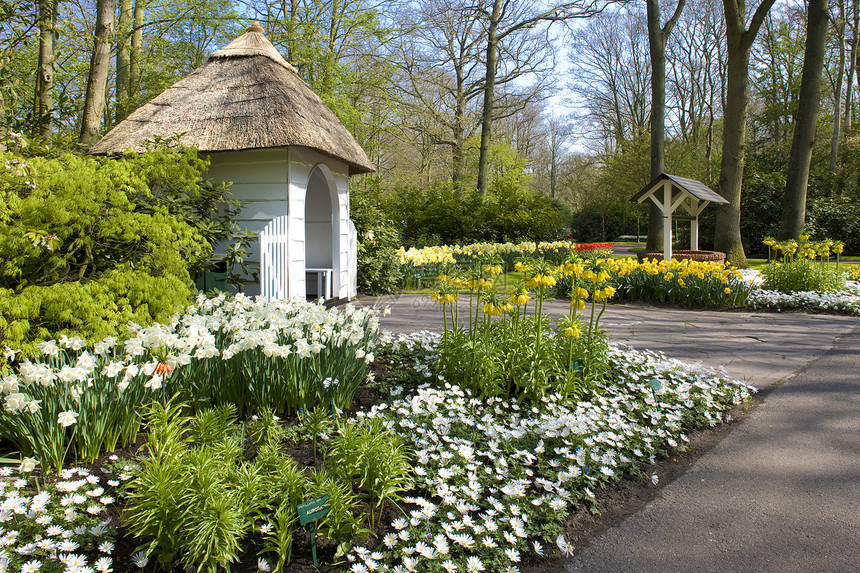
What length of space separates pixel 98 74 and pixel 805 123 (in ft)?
50.8

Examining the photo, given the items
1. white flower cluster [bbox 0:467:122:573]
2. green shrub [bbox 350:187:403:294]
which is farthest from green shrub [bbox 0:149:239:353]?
green shrub [bbox 350:187:403:294]

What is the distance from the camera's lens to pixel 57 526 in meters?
2.11

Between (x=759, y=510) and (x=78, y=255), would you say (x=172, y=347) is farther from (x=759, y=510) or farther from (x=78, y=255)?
(x=759, y=510)

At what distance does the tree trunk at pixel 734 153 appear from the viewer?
12.4m

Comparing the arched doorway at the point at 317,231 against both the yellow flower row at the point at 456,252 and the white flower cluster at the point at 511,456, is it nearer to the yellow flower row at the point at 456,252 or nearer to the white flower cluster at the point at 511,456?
the yellow flower row at the point at 456,252

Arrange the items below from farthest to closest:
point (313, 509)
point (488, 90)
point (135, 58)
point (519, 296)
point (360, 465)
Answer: point (488, 90) < point (135, 58) < point (519, 296) < point (360, 465) < point (313, 509)

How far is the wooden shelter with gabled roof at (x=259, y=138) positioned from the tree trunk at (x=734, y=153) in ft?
29.6

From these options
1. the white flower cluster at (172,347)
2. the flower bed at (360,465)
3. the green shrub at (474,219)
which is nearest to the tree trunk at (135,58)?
the green shrub at (474,219)

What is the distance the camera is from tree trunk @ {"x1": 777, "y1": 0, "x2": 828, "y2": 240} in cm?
1327

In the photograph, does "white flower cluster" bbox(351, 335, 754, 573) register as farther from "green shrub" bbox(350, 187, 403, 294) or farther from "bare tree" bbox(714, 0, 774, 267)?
"bare tree" bbox(714, 0, 774, 267)

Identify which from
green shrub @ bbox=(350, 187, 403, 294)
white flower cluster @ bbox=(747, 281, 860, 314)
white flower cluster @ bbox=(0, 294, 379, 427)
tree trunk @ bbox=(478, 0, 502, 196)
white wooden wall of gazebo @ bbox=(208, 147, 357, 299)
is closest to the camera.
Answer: white flower cluster @ bbox=(0, 294, 379, 427)

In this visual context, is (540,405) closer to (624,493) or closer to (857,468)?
(624,493)

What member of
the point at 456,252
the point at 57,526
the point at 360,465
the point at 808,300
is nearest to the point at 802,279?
the point at 808,300

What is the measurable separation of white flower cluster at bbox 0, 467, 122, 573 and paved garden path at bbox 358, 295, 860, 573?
74.7 inches
